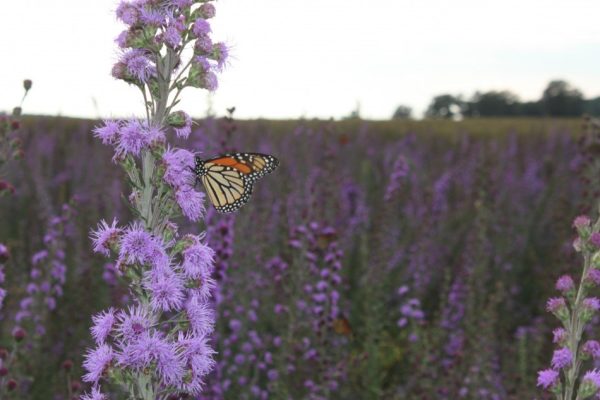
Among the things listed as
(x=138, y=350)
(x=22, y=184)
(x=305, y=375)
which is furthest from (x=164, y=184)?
(x=22, y=184)

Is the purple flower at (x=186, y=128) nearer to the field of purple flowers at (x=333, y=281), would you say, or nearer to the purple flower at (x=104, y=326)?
the purple flower at (x=104, y=326)

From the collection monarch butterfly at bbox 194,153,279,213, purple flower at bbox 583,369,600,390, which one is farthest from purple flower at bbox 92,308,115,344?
purple flower at bbox 583,369,600,390

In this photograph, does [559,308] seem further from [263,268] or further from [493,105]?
[493,105]

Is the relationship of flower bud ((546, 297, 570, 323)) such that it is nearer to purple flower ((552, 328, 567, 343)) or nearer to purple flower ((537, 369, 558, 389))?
purple flower ((552, 328, 567, 343))

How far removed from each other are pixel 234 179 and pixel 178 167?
1.48 metres

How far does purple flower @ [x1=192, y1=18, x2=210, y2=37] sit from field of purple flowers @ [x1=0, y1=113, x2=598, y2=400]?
1289 millimetres

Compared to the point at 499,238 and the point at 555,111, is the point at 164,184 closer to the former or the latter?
the point at 499,238

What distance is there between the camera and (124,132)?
95.9 inches

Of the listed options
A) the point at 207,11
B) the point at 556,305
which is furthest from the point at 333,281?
the point at 207,11

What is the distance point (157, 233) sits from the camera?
2.36 meters

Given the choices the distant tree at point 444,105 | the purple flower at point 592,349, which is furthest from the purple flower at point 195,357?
the distant tree at point 444,105

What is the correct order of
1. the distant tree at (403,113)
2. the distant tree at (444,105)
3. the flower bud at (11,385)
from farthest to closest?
the distant tree at (444,105) < the distant tree at (403,113) < the flower bud at (11,385)

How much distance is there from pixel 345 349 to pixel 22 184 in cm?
687

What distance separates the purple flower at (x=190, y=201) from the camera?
7.84ft
